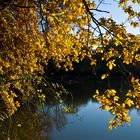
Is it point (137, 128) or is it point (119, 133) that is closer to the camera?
point (119, 133)

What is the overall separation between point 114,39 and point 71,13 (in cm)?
365

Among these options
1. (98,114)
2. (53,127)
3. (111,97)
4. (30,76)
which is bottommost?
(111,97)

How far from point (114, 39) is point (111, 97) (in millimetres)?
650

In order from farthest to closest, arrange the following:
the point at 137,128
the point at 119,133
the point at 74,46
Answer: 1. the point at 137,128
2. the point at 119,133
3. the point at 74,46

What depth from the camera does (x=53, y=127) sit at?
1802cm

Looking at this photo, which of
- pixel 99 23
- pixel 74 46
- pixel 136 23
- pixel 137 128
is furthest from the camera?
pixel 137 128

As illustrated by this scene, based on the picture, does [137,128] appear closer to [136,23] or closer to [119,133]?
[119,133]

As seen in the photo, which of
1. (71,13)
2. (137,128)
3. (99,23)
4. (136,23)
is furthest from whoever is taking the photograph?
(137,128)

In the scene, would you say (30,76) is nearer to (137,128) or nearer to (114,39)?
(114,39)

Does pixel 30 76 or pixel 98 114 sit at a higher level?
pixel 98 114

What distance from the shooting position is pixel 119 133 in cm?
1800

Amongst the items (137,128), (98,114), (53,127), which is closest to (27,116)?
(53,127)

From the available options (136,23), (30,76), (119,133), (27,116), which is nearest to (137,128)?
(119,133)

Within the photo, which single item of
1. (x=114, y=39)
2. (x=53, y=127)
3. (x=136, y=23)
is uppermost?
(x=53, y=127)
